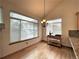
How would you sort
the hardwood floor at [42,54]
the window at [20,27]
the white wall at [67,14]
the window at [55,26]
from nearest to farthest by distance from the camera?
the hardwood floor at [42,54], the window at [20,27], the white wall at [67,14], the window at [55,26]

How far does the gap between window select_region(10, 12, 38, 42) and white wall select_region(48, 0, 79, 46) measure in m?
2.20

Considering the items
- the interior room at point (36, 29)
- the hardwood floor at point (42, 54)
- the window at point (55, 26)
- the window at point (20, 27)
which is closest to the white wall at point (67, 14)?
the interior room at point (36, 29)

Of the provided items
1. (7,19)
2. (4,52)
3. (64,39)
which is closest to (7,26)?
(7,19)

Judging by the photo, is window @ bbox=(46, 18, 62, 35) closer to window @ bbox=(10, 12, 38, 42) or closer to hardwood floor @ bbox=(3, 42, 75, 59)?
window @ bbox=(10, 12, 38, 42)

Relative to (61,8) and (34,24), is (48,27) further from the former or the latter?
(61,8)

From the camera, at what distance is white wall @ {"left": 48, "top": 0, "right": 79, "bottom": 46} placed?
224 inches

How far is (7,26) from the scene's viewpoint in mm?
4082

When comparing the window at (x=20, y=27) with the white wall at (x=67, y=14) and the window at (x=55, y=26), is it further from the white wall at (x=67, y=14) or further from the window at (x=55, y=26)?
the white wall at (x=67, y=14)

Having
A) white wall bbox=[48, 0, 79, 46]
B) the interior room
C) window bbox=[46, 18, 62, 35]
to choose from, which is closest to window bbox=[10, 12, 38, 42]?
the interior room

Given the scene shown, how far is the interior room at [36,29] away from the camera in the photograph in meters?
4.00

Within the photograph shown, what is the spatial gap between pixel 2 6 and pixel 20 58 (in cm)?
236

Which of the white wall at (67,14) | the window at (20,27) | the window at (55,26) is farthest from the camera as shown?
the window at (55,26)

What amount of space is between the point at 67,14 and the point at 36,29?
9.14 ft

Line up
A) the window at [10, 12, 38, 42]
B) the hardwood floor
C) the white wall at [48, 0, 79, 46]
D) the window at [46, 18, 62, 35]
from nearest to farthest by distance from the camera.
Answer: the hardwood floor < the window at [10, 12, 38, 42] < the white wall at [48, 0, 79, 46] < the window at [46, 18, 62, 35]
